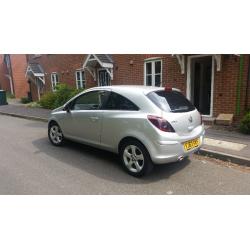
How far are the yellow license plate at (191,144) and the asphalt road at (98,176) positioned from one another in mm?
518

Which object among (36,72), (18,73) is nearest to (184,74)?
(36,72)

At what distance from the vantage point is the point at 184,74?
27.8ft

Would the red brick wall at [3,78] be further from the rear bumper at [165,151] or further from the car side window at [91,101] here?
the rear bumper at [165,151]

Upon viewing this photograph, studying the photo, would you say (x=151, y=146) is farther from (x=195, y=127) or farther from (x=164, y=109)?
(x=195, y=127)

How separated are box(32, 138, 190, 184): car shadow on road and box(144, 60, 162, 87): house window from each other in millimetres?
4942

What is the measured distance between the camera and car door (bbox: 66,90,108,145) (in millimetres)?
4750

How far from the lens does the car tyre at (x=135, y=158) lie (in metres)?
3.96

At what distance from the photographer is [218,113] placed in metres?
7.83

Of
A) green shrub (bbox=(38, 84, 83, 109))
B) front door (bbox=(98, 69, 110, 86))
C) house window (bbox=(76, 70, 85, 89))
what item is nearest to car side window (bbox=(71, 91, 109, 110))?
front door (bbox=(98, 69, 110, 86))

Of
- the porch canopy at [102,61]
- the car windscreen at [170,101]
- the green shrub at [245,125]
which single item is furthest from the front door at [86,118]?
the porch canopy at [102,61]

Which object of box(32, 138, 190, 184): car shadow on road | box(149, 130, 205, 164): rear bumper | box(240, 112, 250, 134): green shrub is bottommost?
box(32, 138, 190, 184): car shadow on road

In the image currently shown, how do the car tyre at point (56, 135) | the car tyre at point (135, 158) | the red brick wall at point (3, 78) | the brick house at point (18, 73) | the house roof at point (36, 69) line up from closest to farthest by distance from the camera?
the car tyre at point (135, 158)
the car tyre at point (56, 135)
the house roof at point (36, 69)
the brick house at point (18, 73)
the red brick wall at point (3, 78)

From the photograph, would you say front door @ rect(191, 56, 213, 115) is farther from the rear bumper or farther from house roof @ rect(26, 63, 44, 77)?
house roof @ rect(26, 63, 44, 77)

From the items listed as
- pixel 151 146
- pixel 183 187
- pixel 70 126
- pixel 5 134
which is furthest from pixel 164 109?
pixel 5 134
